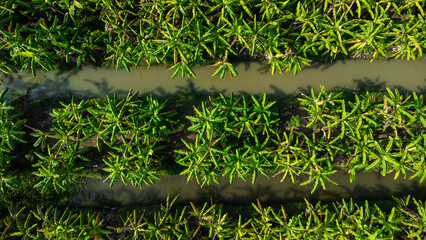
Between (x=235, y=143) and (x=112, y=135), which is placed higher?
(x=235, y=143)

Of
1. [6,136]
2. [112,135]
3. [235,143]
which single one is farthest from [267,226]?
[6,136]

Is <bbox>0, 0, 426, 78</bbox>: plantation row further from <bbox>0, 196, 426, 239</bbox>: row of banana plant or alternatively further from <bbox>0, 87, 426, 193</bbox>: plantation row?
<bbox>0, 196, 426, 239</bbox>: row of banana plant

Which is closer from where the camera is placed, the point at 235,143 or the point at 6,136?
the point at 6,136

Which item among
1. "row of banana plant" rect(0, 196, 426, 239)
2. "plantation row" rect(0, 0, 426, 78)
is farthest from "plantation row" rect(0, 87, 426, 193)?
"plantation row" rect(0, 0, 426, 78)

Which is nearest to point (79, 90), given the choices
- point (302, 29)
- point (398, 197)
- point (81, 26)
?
point (81, 26)

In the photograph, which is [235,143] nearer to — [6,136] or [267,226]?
[267,226]

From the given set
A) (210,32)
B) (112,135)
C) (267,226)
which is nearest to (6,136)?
(112,135)

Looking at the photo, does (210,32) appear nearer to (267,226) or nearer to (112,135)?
(112,135)

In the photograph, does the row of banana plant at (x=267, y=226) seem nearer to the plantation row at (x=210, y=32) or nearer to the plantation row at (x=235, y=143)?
the plantation row at (x=235, y=143)

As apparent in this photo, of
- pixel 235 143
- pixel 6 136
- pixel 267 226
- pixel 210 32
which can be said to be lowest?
pixel 6 136

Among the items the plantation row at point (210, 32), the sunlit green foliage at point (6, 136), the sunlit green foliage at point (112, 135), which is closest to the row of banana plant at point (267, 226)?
the sunlit green foliage at point (6, 136)
